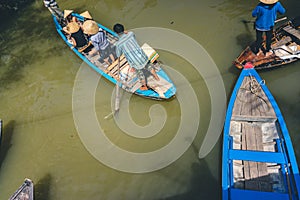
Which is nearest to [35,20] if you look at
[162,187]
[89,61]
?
[89,61]

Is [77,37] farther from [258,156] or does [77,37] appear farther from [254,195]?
[254,195]

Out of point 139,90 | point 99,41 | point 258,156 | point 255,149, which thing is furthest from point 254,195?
point 99,41

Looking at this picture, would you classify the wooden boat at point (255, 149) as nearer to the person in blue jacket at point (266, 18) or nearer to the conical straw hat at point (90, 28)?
the person in blue jacket at point (266, 18)

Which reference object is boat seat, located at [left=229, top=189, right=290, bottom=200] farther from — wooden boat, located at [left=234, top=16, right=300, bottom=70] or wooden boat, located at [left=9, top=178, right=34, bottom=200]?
wooden boat, located at [left=9, top=178, right=34, bottom=200]

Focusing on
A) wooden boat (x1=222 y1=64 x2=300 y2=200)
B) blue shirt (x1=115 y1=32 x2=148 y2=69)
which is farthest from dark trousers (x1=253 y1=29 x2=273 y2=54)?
blue shirt (x1=115 y1=32 x2=148 y2=69)

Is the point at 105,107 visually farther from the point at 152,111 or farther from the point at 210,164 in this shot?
the point at 210,164

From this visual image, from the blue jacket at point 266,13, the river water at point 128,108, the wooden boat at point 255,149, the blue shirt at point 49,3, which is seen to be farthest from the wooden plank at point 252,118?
the blue shirt at point 49,3
